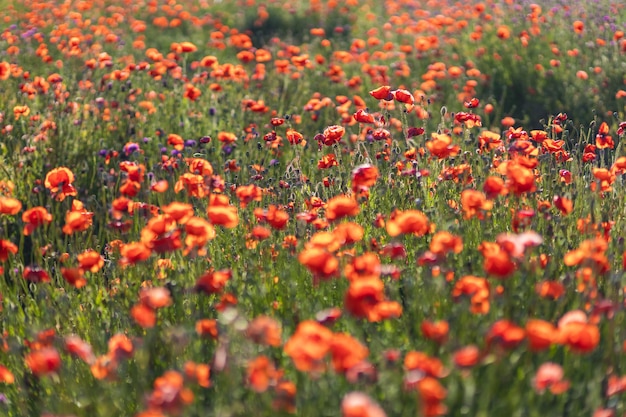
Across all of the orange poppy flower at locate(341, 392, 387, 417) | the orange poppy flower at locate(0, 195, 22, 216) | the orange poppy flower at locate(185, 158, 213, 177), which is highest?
the orange poppy flower at locate(341, 392, 387, 417)

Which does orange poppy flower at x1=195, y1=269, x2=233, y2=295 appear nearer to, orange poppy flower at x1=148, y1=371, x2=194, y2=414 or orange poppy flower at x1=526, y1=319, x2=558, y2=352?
orange poppy flower at x1=148, y1=371, x2=194, y2=414

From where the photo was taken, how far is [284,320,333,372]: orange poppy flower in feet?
4.90

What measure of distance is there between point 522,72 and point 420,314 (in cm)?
467

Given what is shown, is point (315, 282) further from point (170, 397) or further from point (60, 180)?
point (60, 180)

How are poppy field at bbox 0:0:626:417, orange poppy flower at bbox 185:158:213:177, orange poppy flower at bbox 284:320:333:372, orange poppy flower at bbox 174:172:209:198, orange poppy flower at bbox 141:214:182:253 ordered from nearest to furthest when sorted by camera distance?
1. orange poppy flower at bbox 284:320:333:372
2. poppy field at bbox 0:0:626:417
3. orange poppy flower at bbox 141:214:182:253
4. orange poppy flower at bbox 174:172:209:198
5. orange poppy flower at bbox 185:158:213:177

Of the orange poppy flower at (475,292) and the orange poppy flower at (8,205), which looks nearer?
the orange poppy flower at (475,292)

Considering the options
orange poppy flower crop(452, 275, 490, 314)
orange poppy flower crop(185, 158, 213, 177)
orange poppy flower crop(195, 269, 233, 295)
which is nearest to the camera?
orange poppy flower crop(452, 275, 490, 314)

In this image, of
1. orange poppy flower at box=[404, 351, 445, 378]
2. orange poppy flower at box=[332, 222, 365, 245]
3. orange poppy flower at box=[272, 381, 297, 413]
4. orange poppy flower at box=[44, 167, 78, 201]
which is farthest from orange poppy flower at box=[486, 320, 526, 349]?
orange poppy flower at box=[44, 167, 78, 201]

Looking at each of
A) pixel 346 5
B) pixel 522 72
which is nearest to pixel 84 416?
pixel 522 72

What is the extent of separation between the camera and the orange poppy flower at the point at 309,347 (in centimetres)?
149

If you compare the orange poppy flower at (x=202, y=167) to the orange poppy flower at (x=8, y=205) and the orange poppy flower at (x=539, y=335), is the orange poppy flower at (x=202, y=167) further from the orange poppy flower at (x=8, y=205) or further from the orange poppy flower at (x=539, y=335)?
the orange poppy flower at (x=539, y=335)

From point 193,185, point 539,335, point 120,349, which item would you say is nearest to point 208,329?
point 120,349

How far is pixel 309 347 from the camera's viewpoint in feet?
4.91

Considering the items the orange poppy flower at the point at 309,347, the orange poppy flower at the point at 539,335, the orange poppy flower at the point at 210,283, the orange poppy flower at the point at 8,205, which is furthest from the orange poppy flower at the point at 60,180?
the orange poppy flower at the point at 539,335
